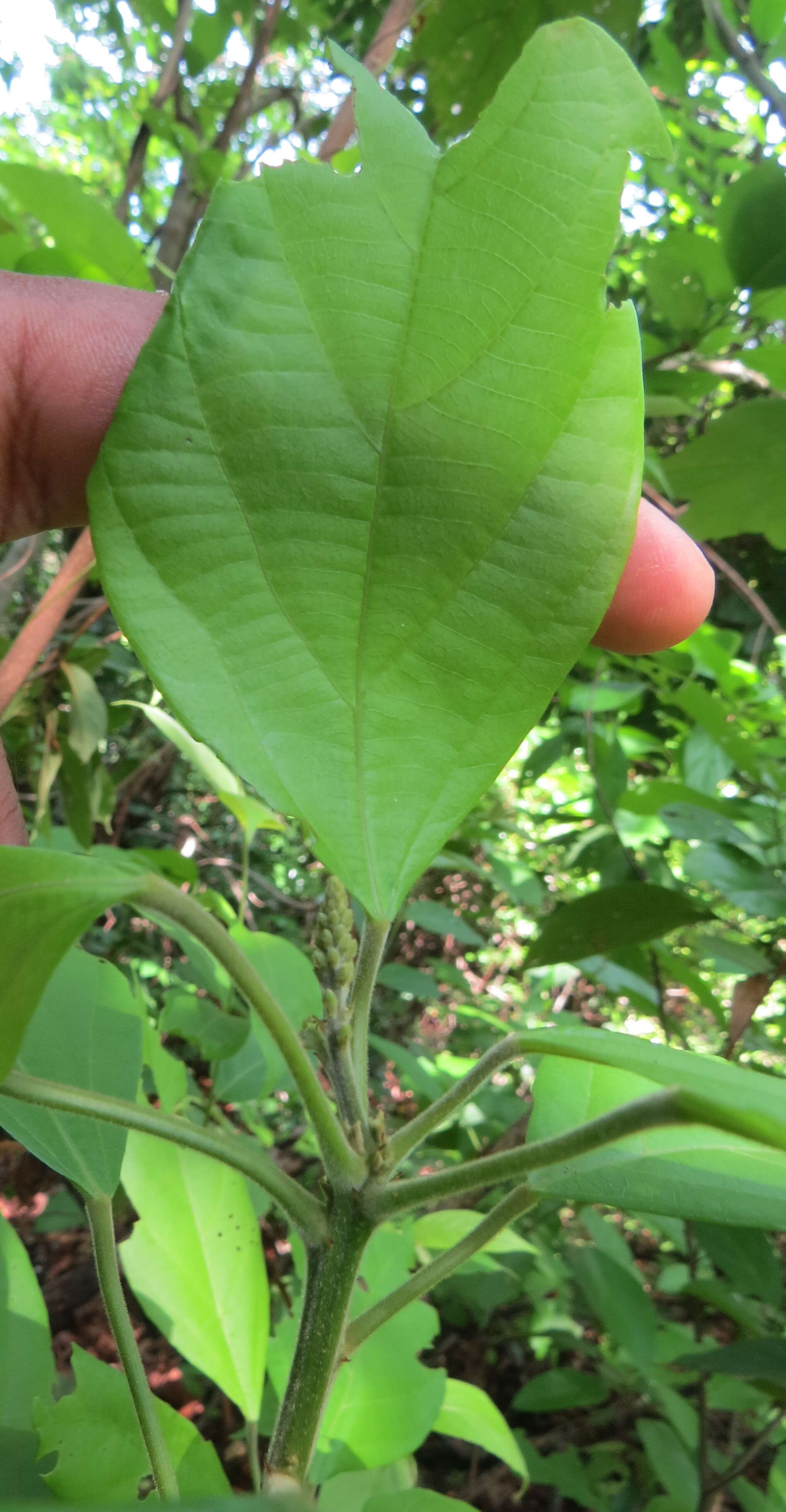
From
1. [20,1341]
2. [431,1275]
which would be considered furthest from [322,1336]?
[20,1341]

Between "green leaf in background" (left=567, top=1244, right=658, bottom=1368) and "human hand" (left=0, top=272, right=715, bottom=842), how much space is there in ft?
2.77

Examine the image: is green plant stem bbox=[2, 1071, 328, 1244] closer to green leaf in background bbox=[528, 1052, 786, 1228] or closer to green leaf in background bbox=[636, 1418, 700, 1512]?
green leaf in background bbox=[528, 1052, 786, 1228]

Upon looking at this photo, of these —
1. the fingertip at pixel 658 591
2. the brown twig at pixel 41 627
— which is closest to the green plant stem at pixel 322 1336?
the fingertip at pixel 658 591

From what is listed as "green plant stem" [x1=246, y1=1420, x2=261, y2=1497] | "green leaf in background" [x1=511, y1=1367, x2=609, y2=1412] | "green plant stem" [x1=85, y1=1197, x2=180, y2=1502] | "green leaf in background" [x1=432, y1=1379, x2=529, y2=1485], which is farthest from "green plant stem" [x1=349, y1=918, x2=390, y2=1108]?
"green leaf in background" [x1=511, y1=1367, x2=609, y2=1412]

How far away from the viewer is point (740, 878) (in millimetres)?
996

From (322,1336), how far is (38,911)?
23 cm

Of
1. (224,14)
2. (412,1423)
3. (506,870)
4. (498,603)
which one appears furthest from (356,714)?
(224,14)

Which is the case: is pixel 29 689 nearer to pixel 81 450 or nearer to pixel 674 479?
pixel 81 450

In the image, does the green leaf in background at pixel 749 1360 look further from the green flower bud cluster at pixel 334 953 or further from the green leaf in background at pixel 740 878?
the green flower bud cluster at pixel 334 953

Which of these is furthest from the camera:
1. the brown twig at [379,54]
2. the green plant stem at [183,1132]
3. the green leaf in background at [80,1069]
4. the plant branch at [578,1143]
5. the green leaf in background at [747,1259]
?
the brown twig at [379,54]

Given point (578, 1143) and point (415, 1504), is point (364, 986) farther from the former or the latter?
point (415, 1504)

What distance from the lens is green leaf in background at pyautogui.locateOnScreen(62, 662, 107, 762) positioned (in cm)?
103

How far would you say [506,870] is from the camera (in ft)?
5.22

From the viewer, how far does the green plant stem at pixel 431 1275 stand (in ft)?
1.13
